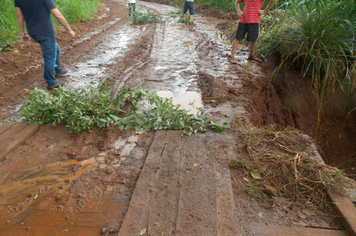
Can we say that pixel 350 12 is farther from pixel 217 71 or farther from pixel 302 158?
pixel 302 158

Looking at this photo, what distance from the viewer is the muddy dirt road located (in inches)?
63.7

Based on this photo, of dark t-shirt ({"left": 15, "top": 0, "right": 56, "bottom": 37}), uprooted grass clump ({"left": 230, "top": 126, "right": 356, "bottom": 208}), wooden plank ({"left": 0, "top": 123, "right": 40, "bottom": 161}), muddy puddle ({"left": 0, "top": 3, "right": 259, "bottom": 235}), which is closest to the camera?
muddy puddle ({"left": 0, "top": 3, "right": 259, "bottom": 235})

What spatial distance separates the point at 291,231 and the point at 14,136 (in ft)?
Result: 10.3

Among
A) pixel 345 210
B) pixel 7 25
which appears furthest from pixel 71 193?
pixel 7 25

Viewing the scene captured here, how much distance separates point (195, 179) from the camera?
196 cm

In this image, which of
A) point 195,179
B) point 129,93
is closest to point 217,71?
point 129,93

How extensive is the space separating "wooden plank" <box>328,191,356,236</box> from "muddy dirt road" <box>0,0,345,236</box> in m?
0.08

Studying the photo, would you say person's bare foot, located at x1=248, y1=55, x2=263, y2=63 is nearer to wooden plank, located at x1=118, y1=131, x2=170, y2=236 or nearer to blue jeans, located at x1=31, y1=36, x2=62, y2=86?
wooden plank, located at x1=118, y1=131, x2=170, y2=236

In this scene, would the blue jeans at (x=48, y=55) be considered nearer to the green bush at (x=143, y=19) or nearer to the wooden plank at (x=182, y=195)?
the wooden plank at (x=182, y=195)

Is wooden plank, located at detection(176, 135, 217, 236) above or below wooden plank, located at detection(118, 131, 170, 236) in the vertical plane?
→ above

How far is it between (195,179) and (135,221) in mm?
651

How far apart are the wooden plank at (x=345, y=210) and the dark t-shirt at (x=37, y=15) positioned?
439 centimetres

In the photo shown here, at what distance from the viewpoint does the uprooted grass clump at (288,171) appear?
5.98ft

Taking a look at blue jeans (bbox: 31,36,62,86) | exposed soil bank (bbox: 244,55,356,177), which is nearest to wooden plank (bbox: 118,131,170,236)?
blue jeans (bbox: 31,36,62,86)
